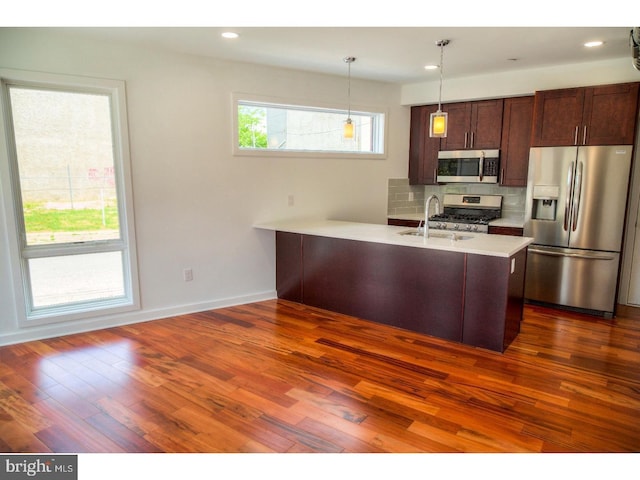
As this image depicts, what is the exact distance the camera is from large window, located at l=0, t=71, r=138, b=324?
3.47 meters

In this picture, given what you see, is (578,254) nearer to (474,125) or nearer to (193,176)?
(474,125)

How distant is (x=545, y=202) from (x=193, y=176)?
11.8 ft

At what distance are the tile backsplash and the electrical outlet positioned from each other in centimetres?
269

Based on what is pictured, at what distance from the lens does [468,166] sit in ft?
17.0

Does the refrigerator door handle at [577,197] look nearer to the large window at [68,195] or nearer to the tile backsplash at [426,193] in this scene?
the tile backsplash at [426,193]

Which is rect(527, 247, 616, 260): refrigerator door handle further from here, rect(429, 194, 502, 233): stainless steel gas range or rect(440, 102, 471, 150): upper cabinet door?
rect(440, 102, 471, 150): upper cabinet door

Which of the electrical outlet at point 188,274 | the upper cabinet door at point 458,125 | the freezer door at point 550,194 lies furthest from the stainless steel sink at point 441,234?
the electrical outlet at point 188,274

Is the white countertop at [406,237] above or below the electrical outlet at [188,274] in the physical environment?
above

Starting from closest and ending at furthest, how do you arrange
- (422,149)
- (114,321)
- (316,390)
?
(316,390) < (114,321) < (422,149)

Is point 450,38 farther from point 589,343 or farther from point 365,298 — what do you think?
point 589,343

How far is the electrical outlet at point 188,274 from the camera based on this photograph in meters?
4.29

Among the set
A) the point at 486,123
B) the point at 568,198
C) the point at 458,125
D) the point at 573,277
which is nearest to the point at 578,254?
the point at 573,277

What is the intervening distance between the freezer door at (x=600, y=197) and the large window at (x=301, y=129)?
226 centimetres
